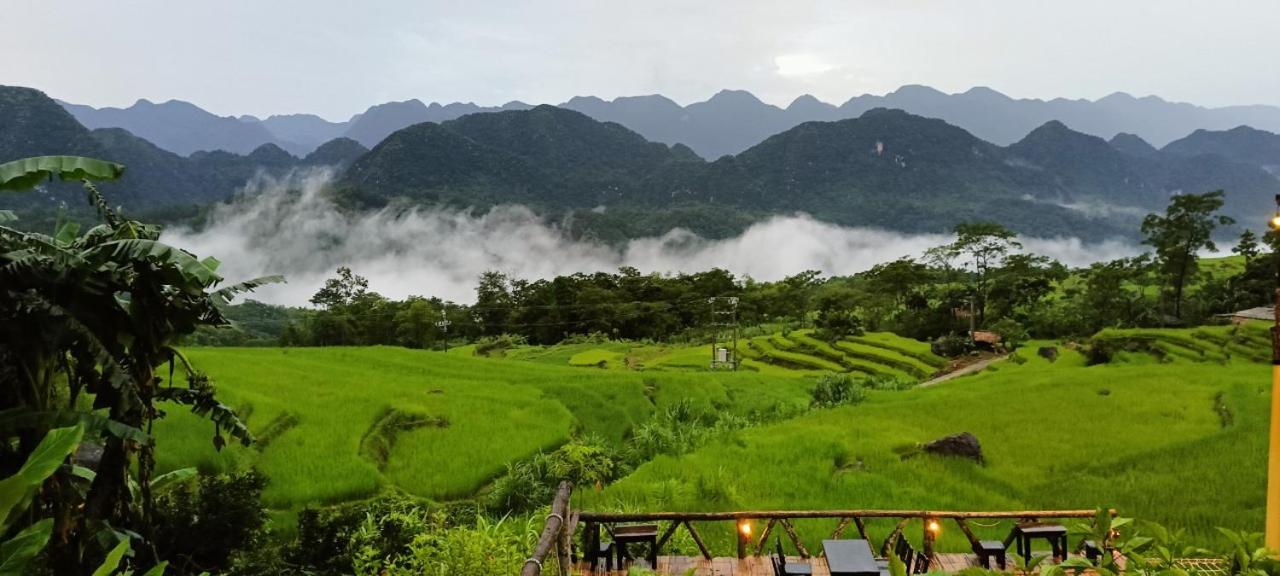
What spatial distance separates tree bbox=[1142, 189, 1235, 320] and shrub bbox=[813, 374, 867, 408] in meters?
22.8

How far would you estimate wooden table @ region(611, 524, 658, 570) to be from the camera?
21.4 ft

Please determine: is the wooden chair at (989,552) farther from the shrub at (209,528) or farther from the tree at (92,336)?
the tree at (92,336)

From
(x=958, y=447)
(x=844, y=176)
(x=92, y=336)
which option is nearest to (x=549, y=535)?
(x=92, y=336)

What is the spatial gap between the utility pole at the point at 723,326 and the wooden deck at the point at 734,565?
20128 mm

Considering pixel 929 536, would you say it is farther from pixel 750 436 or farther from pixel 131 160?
pixel 131 160

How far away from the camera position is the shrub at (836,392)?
18562 mm

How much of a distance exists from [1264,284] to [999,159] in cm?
9570

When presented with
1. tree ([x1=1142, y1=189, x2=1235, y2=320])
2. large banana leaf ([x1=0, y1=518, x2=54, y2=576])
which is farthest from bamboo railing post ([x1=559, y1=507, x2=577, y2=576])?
tree ([x1=1142, y1=189, x2=1235, y2=320])

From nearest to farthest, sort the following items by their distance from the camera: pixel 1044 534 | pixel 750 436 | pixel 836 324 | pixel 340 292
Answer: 1. pixel 1044 534
2. pixel 750 436
3. pixel 836 324
4. pixel 340 292

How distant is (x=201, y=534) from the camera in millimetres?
6195

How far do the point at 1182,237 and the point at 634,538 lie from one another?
37686mm

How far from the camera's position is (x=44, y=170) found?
5.19 metres

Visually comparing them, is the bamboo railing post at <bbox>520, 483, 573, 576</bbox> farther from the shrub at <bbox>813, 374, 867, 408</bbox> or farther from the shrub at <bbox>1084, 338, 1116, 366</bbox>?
the shrub at <bbox>1084, 338, 1116, 366</bbox>

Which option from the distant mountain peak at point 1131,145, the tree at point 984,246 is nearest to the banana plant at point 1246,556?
the tree at point 984,246
